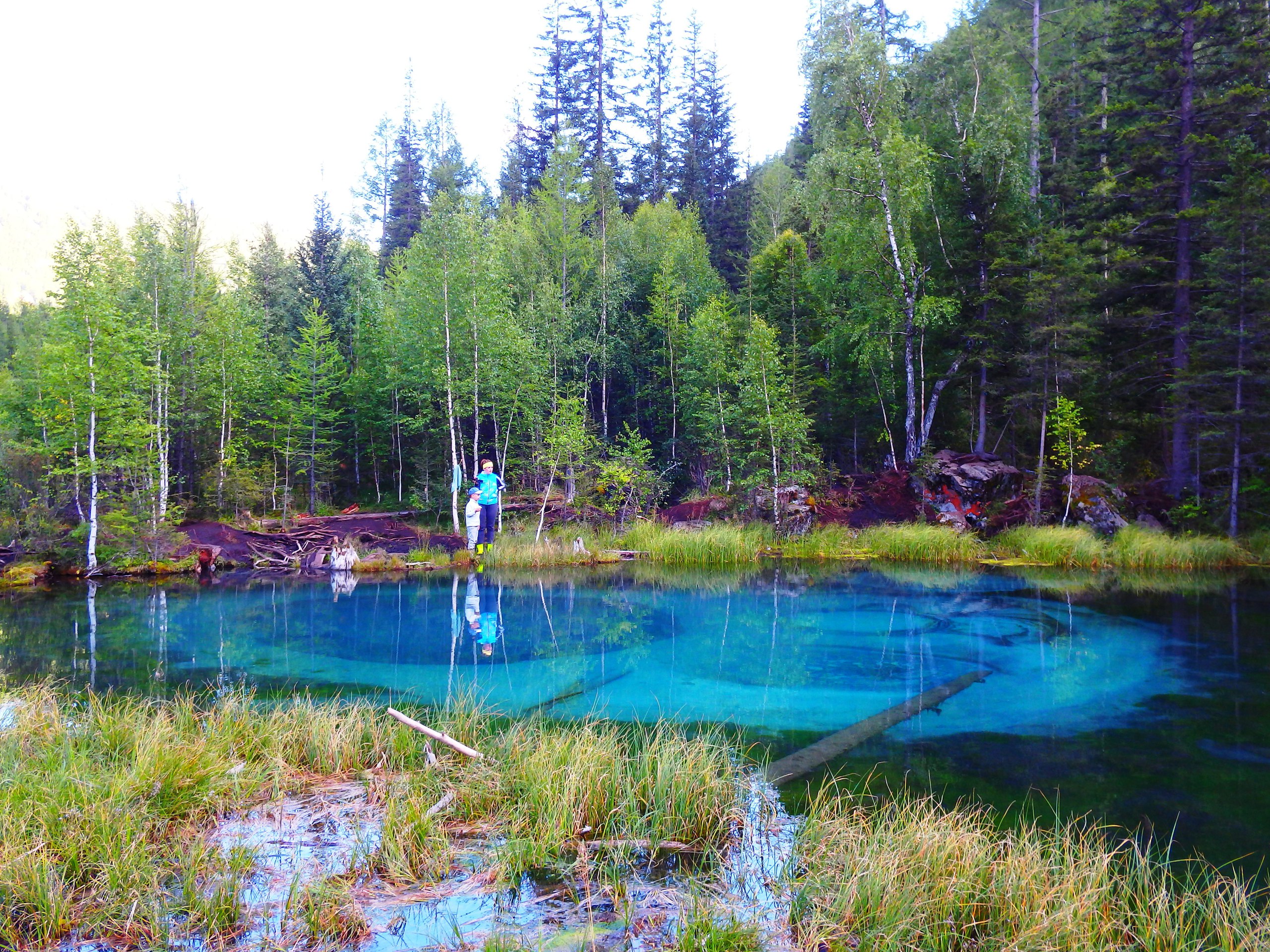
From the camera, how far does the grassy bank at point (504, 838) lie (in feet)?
9.80

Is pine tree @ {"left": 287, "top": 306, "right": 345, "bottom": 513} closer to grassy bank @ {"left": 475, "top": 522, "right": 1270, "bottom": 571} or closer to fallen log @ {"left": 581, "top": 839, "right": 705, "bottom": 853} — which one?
grassy bank @ {"left": 475, "top": 522, "right": 1270, "bottom": 571}

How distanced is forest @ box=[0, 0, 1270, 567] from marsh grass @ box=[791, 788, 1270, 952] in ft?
49.8

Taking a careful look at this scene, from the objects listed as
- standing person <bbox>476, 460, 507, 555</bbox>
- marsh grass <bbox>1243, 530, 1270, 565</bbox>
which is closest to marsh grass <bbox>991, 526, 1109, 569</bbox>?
marsh grass <bbox>1243, 530, 1270, 565</bbox>

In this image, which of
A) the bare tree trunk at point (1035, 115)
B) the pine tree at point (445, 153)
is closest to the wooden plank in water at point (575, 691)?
the bare tree trunk at point (1035, 115)

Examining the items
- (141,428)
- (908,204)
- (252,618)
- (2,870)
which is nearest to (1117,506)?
(908,204)

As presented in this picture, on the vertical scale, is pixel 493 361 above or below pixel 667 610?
above

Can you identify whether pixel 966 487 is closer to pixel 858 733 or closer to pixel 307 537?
pixel 858 733

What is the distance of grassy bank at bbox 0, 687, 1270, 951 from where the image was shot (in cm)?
299

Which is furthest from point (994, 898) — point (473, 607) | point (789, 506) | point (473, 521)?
point (789, 506)

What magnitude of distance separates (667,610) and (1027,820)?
7.69 metres

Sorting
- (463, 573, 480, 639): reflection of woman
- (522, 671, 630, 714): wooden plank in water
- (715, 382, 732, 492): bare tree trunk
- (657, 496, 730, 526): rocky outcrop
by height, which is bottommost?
(463, 573, 480, 639): reflection of woman

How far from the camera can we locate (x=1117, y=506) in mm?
17062

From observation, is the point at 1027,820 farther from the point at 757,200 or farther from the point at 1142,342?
the point at 757,200

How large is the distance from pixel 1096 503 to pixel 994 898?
16452 millimetres
